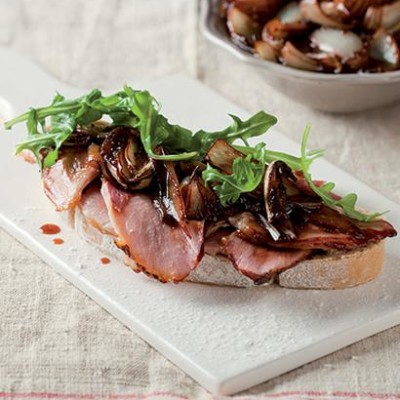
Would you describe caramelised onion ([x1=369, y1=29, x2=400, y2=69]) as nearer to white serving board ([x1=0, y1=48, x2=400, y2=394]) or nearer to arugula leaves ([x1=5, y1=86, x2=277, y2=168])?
white serving board ([x1=0, y1=48, x2=400, y2=394])

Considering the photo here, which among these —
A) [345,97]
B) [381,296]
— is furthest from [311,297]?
[345,97]

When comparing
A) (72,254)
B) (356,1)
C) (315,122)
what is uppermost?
(356,1)

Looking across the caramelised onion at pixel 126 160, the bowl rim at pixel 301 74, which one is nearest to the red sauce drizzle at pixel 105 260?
the caramelised onion at pixel 126 160

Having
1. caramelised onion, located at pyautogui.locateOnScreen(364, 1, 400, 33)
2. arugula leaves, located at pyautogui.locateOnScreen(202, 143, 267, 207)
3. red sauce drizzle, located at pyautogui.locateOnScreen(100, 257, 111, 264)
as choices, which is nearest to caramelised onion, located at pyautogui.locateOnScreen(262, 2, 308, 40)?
caramelised onion, located at pyautogui.locateOnScreen(364, 1, 400, 33)

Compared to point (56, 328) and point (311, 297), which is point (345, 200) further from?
point (56, 328)

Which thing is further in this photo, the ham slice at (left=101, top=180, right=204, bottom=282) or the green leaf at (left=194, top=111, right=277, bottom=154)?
the green leaf at (left=194, top=111, right=277, bottom=154)

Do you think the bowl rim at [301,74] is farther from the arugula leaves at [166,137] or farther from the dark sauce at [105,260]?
the dark sauce at [105,260]
